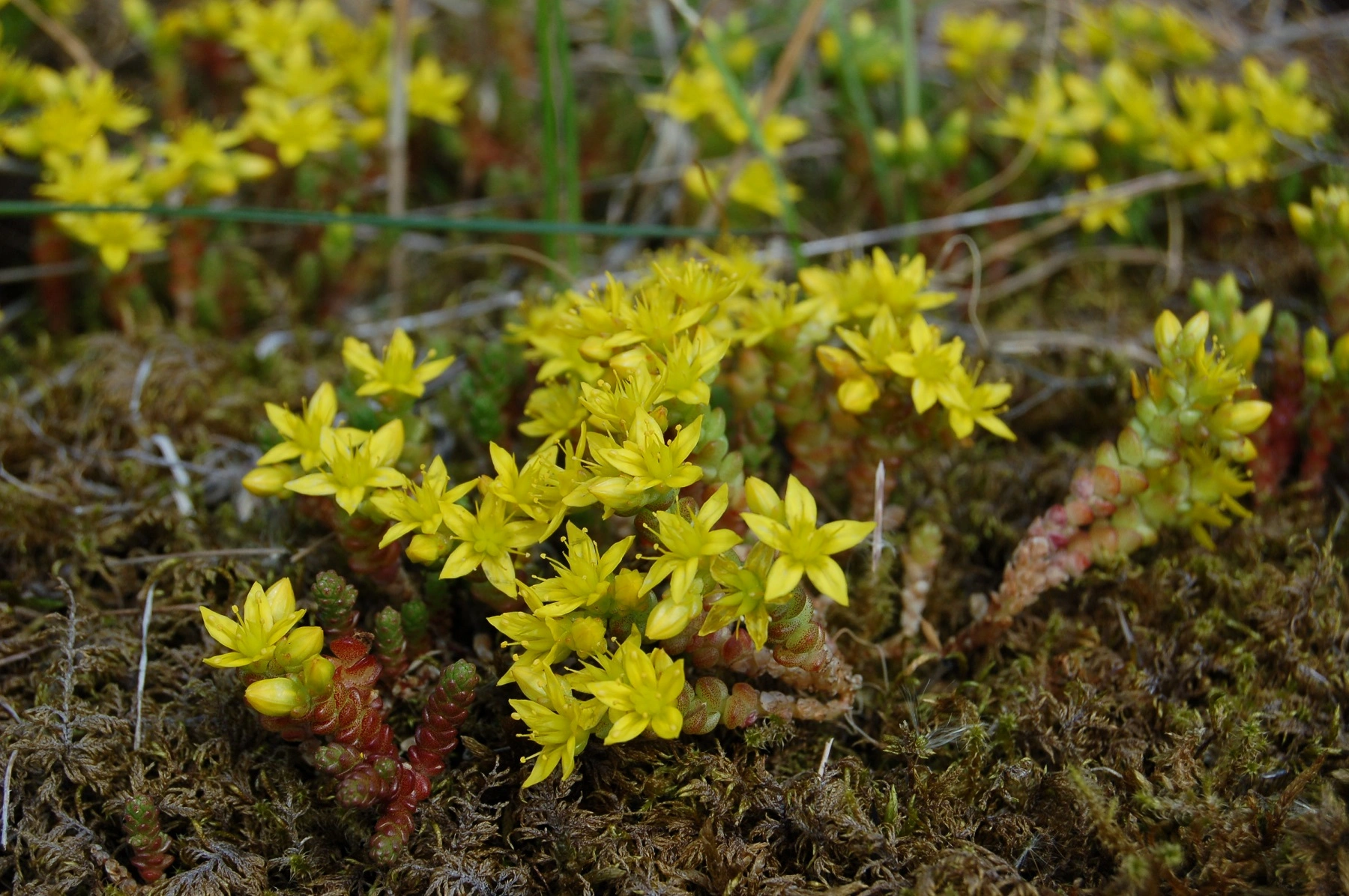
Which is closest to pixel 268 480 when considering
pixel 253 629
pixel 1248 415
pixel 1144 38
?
pixel 253 629

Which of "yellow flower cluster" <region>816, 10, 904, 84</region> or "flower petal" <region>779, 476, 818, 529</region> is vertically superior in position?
"yellow flower cluster" <region>816, 10, 904, 84</region>

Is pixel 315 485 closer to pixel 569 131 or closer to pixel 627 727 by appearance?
pixel 627 727

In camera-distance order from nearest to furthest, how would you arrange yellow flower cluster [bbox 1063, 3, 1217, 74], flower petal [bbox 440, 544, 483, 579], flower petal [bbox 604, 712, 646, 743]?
flower petal [bbox 604, 712, 646, 743] → flower petal [bbox 440, 544, 483, 579] → yellow flower cluster [bbox 1063, 3, 1217, 74]

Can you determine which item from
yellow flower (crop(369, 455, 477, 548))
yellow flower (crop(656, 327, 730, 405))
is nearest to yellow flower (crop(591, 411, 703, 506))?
yellow flower (crop(656, 327, 730, 405))

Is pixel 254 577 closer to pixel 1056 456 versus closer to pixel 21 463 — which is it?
pixel 21 463

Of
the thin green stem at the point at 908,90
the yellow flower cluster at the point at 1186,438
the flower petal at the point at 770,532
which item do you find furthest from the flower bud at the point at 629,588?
the thin green stem at the point at 908,90

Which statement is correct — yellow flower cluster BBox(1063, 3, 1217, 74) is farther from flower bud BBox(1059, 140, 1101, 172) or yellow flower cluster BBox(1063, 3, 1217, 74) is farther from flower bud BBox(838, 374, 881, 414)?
flower bud BBox(838, 374, 881, 414)

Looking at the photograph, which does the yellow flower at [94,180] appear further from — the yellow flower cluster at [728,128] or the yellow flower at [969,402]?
the yellow flower at [969,402]
